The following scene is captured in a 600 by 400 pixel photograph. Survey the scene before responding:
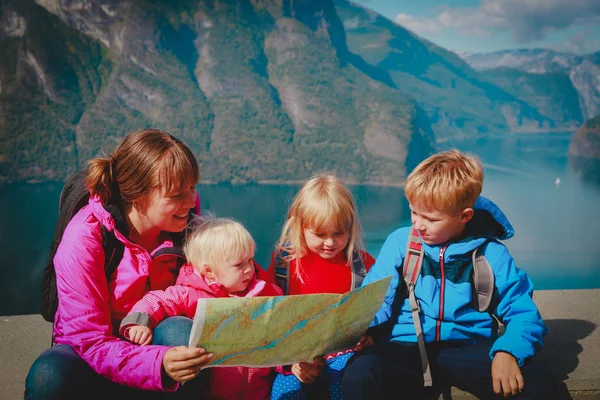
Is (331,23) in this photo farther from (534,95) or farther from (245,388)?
(245,388)

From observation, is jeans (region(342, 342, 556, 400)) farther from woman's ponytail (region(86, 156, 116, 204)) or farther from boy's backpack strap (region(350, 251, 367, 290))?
woman's ponytail (region(86, 156, 116, 204))

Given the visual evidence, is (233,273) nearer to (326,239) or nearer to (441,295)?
(326,239)

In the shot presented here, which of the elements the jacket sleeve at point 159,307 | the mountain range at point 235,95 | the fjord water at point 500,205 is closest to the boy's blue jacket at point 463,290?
the jacket sleeve at point 159,307

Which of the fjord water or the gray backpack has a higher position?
the gray backpack

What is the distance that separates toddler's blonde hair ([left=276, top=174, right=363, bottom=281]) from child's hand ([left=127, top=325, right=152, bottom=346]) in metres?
0.64

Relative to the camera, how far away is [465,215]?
1.67 metres

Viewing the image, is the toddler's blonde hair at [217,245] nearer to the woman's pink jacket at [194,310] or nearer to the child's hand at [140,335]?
the woman's pink jacket at [194,310]

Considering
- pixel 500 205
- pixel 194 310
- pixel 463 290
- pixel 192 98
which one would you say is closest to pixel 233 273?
pixel 194 310

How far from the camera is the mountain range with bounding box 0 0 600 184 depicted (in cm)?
5778

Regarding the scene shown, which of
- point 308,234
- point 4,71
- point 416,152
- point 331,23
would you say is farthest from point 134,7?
point 308,234

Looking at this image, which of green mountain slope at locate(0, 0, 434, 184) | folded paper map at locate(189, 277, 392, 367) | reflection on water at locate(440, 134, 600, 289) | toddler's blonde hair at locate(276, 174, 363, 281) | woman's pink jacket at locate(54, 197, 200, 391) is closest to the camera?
folded paper map at locate(189, 277, 392, 367)

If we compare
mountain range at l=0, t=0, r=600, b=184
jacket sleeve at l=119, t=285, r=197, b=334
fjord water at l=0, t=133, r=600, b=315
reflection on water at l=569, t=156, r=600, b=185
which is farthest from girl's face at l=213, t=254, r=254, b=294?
reflection on water at l=569, t=156, r=600, b=185

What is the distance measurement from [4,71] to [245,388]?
72.9m

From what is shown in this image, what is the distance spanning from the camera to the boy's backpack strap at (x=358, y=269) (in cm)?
189
